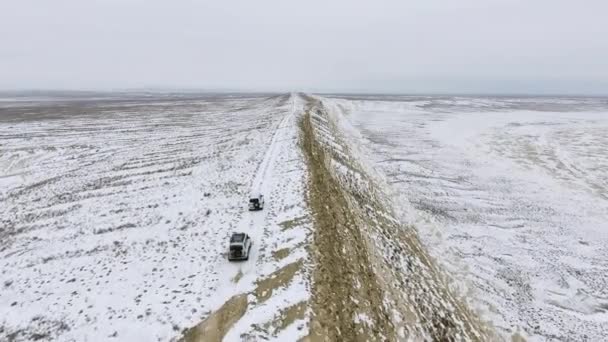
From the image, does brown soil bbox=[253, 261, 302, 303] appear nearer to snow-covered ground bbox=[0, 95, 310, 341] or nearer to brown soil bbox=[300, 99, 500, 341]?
snow-covered ground bbox=[0, 95, 310, 341]

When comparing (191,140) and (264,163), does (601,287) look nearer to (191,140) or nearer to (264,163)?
(264,163)

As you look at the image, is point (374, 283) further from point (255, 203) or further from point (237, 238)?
point (255, 203)

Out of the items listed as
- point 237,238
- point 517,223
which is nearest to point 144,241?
point 237,238

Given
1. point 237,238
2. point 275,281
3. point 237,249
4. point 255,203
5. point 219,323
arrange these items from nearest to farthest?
point 219,323
point 275,281
point 237,249
point 237,238
point 255,203

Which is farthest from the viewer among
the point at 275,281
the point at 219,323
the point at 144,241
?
the point at 144,241

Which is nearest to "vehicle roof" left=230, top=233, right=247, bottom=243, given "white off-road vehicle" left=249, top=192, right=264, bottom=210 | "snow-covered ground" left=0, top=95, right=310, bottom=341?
"snow-covered ground" left=0, top=95, right=310, bottom=341
